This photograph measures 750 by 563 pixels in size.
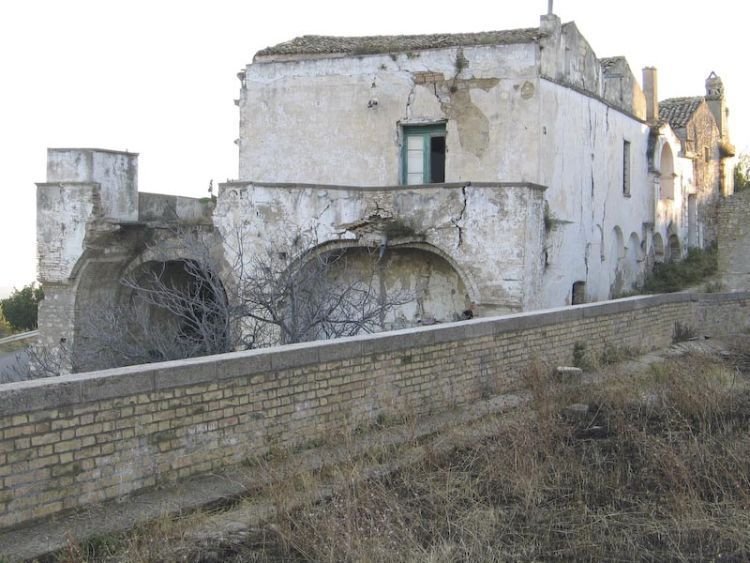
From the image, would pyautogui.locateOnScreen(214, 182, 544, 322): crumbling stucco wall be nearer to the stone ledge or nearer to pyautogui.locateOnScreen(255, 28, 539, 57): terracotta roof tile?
pyautogui.locateOnScreen(255, 28, 539, 57): terracotta roof tile

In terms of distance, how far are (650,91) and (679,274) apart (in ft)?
19.5

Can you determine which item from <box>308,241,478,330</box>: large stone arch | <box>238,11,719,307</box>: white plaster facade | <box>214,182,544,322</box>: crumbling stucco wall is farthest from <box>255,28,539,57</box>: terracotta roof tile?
<box>308,241,478,330</box>: large stone arch

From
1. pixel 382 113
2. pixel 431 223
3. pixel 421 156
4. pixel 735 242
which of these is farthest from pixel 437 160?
pixel 735 242

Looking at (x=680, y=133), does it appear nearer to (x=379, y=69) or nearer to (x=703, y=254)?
(x=703, y=254)

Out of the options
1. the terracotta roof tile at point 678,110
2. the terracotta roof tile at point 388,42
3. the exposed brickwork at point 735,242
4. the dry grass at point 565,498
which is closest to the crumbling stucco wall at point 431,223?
the terracotta roof tile at point 388,42

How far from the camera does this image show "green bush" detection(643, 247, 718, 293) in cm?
2505

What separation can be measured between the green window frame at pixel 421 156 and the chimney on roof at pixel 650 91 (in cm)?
1025

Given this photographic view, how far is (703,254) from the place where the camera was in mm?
29062

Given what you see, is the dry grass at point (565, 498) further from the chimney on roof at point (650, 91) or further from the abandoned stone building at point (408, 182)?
the chimney on roof at point (650, 91)

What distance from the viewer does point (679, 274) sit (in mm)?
25953

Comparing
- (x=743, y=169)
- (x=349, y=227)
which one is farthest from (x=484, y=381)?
(x=743, y=169)

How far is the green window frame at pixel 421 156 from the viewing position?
64.5 ft

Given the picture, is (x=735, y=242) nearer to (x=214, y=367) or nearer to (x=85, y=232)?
(x=85, y=232)

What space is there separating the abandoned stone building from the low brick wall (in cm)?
533
